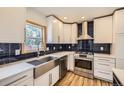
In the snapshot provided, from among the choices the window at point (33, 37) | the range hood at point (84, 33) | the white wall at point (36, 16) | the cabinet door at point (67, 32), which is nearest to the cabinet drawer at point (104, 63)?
the range hood at point (84, 33)

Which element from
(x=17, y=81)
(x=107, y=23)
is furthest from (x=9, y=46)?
(x=107, y=23)

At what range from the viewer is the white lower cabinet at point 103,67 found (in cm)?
298

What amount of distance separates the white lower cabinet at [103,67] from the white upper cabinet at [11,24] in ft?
7.57

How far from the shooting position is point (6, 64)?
65.1 inches

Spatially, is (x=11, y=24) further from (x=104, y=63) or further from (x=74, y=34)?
(x=74, y=34)

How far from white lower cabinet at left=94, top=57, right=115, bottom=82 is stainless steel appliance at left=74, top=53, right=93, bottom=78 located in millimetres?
157

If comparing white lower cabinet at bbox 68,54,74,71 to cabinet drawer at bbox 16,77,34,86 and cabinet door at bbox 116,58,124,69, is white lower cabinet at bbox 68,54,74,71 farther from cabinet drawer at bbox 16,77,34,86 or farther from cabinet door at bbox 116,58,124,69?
cabinet drawer at bbox 16,77,34,86

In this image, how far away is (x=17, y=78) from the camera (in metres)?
1.32

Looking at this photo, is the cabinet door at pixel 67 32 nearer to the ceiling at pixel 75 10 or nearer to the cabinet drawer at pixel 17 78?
the ceiling at pixel 75 10

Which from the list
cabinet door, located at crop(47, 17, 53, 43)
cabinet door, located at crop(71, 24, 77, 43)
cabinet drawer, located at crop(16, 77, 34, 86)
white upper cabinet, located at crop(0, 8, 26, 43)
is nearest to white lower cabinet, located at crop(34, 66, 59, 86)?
cabinet drawer, located at crop(16, 77, 34, 86)

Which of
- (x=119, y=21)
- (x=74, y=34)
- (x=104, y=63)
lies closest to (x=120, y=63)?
(x=104, y=63)
